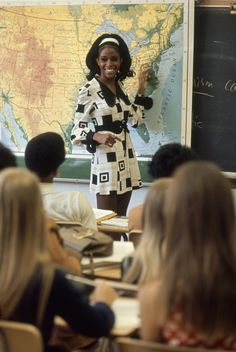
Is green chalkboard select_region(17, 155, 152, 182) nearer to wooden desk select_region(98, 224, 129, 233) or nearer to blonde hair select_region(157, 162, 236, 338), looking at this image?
wooden desk select_region(98, 224, 129, 233)

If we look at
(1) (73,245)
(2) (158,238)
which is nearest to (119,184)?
(1) (73,245)

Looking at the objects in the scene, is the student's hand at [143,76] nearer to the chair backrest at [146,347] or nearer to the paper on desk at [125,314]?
the paper on desk at [125,314]

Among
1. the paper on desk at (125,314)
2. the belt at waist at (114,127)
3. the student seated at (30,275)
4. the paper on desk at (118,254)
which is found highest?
the belt at waist at (114,127)

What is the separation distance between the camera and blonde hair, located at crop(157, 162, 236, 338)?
5.19 feet

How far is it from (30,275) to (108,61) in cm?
262

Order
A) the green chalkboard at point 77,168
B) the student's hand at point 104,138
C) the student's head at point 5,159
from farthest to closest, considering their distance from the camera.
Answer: the green chalkboard at point 77,168 → the student's hand at point 104,138 → the student's head at point 5,159

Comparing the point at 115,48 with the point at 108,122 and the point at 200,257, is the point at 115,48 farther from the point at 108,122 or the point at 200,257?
the point at 200,257

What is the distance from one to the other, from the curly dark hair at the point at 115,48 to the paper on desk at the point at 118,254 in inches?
72.6

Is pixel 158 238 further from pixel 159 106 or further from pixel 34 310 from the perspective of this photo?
pixel 159 106

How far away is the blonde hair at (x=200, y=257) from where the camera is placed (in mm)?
1583

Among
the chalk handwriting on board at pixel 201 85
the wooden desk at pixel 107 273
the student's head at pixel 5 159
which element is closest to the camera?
the wooden desk at pixel 107 273

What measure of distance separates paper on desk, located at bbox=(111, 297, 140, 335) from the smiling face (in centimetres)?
230

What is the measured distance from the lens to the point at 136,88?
446 cm

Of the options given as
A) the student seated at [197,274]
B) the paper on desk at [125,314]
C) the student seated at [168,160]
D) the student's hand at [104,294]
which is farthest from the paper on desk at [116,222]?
the student seated at [197,274]
